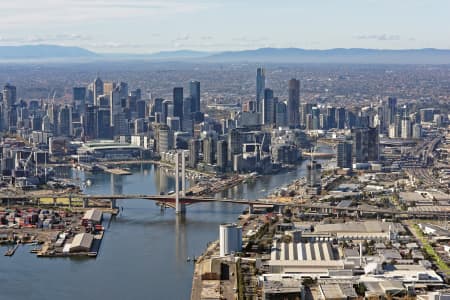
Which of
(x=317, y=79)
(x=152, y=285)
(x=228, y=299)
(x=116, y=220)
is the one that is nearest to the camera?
(x=228, y=299)

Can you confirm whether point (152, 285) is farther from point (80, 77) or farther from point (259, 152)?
point (80, 77)

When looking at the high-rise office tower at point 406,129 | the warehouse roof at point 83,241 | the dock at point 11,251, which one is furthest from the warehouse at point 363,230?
the high-rise office tower at point 406,129

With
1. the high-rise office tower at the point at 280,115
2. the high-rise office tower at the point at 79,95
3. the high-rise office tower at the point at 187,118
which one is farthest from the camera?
the high-rise office tower at the point at 79,95

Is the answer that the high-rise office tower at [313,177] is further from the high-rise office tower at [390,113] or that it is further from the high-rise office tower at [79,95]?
the high-rise office tower at [79,95]

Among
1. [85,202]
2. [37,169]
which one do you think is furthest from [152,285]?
[37,169]

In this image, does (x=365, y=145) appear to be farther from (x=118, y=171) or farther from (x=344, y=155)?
(x=118, y=171)

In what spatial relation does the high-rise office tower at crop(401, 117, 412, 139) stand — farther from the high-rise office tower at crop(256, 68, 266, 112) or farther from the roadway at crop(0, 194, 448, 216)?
the roadway at crop(0, 194, 448, 216)

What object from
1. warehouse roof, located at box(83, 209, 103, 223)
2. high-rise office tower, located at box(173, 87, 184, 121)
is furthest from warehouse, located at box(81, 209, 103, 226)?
high-rise office tower, located at box(173, 87, 184, 121)
